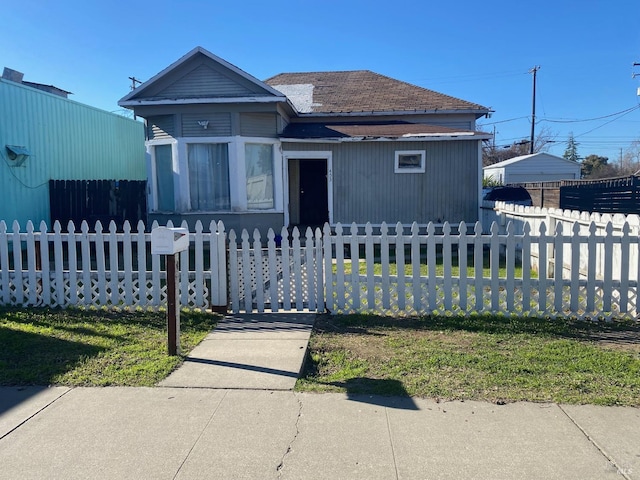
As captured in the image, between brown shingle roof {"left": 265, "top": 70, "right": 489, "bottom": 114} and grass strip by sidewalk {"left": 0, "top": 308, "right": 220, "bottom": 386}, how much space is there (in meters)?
10.0

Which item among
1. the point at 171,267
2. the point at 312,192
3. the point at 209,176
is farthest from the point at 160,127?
the point at 171,267

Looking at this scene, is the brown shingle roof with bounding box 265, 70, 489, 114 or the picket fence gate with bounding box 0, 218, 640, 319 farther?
the brown shingle roof with bounding box 265, 70, 489, 114

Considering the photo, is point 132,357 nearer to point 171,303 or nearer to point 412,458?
point 171,303

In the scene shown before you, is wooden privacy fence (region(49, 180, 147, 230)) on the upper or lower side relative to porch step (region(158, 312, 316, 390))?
upper

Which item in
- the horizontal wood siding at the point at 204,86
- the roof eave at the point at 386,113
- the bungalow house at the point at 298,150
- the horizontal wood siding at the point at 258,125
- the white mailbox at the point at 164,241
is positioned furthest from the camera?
the roof eave at the point at 386,113

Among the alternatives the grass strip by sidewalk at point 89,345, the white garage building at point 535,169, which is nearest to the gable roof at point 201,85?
the grass strip by sidewalk at point 89,345

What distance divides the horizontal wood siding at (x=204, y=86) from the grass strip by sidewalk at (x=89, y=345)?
21.9 feet

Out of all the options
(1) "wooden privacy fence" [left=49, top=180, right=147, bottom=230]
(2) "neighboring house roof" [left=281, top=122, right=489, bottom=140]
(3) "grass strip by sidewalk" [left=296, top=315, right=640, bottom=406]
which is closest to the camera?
(3) "grass strip by sidewalk" [left=296, top=315, right=640, bottom=406]

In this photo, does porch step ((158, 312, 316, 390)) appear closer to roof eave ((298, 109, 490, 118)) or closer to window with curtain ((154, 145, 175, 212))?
window with curtain ((154, 145, 175, 212))

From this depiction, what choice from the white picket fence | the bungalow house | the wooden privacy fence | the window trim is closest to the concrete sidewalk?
the white picket fence

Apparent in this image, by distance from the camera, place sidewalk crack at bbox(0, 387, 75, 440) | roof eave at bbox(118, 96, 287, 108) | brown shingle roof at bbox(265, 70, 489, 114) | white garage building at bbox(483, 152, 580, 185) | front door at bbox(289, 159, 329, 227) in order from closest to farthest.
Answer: sidewalk crack at bbox(0, 387, 75, 440), roof eave at bbox(118, 96, 287, 108), brown shingle roof at bbox(265, 70, 489, 114), front door at bbox(289, 159, 329, 227), white garage building at bbox(483, 152, 580, 185)

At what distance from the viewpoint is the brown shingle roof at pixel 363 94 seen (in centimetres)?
1493

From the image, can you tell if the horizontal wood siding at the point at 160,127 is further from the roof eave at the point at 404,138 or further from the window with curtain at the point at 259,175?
the roof eave at the point at 404,138

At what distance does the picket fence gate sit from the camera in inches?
243
